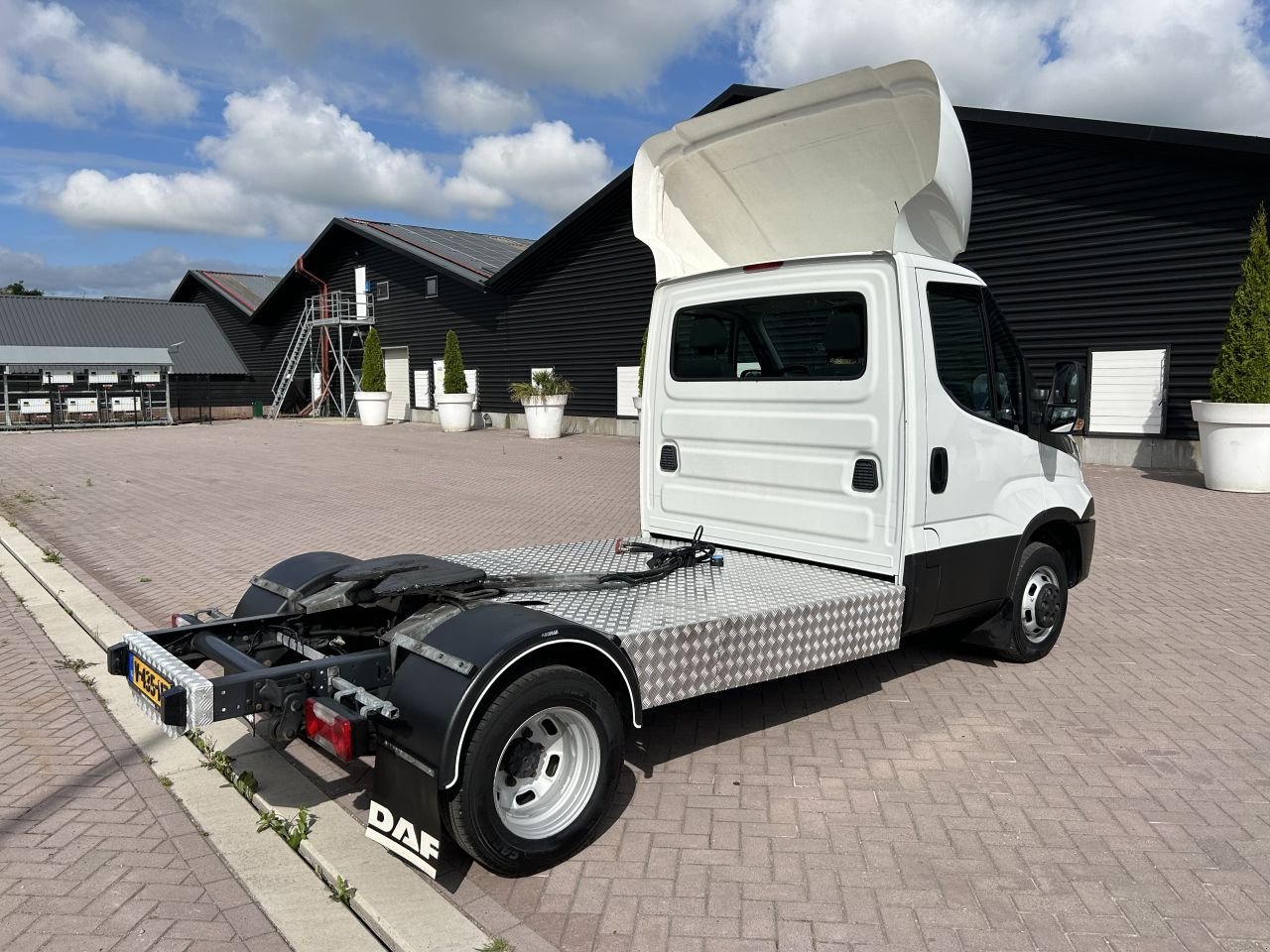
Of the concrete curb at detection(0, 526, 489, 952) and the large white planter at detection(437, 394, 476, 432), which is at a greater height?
the large white planter at detection(437, 394, 476, 432)

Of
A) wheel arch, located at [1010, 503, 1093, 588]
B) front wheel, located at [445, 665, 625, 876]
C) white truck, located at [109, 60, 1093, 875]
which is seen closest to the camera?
front wheel, located at [445, 665, 625, 876]

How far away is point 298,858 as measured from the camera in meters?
3.46

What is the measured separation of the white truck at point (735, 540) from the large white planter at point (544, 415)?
60.9ft

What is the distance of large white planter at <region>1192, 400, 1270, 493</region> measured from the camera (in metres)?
12.2

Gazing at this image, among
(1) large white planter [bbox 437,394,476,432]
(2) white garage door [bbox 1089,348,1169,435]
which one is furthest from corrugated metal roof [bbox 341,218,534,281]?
(2) white garage door [bbox 1089,348,1169,435]

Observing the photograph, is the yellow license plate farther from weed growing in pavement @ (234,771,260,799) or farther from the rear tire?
the rear tire

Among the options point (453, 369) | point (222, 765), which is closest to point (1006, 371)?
point (222, 765)

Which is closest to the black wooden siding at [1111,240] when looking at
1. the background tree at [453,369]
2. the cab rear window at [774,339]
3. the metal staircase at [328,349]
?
the cab rear window at [774,339]

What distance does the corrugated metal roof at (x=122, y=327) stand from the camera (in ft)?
124

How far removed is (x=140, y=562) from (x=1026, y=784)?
7637 mm

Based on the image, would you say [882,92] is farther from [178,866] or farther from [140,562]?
[140,562]

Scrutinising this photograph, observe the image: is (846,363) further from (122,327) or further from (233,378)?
(122,327)

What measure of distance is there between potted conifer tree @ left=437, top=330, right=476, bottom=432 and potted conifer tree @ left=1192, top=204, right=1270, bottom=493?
19171 millimetres

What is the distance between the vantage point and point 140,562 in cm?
853
